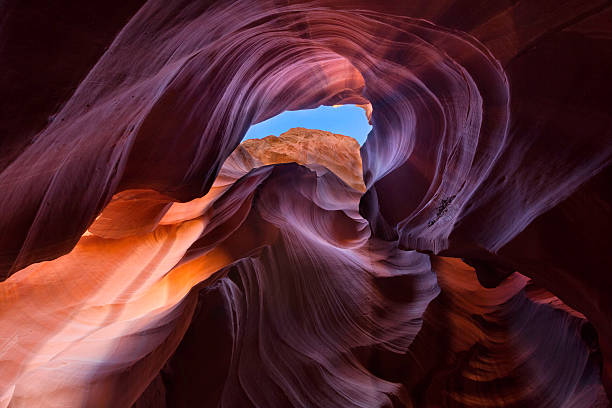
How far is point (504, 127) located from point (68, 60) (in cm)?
303

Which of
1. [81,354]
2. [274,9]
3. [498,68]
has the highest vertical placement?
[274,9]

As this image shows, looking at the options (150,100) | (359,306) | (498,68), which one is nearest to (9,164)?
(150,100)


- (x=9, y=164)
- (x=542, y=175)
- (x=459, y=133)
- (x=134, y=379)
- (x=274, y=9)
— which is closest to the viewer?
(x=9, y=164)

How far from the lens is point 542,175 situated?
243 cm

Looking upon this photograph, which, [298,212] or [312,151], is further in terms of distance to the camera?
[312,151]

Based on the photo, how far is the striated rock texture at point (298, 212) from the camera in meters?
1.92

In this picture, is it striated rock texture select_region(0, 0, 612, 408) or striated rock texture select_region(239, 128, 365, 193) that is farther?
striated rock texture select_region(239, 128, 365, 193)

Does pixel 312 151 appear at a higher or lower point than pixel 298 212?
higher

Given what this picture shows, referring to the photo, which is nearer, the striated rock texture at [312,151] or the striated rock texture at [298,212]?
the striated rock texture at [298,212]

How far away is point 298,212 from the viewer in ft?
26.3

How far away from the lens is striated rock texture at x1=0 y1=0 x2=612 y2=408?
1917 millimetres

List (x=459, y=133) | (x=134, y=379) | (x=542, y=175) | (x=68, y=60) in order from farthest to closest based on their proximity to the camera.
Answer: (x=134, y=379) → (x=459, y=133) → (x=542, y=175) → (x=68, y=60)

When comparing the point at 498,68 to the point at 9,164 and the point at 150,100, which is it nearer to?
the point at 150,100

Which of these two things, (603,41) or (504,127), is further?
(504,127)
